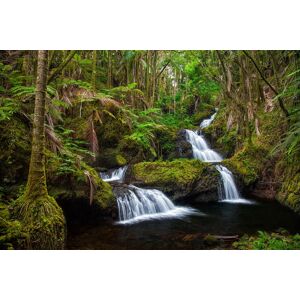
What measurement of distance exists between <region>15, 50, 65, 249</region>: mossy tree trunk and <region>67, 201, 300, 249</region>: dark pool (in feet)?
2.16

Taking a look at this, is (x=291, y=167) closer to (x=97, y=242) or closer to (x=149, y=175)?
(x=149, y=175)

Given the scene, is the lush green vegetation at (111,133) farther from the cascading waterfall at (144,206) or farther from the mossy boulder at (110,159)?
the cascading waterfall at (144,206)

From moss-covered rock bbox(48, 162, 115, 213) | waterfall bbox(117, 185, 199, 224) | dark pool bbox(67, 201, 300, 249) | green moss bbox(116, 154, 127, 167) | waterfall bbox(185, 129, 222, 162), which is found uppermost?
waterfall bbox(185, 129, 222, 162)

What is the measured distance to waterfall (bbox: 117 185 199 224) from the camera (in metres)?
5.91

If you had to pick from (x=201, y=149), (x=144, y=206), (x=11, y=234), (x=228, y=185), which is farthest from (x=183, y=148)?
(x=11, y=234)

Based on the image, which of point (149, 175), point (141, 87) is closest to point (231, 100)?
point (149, 175)

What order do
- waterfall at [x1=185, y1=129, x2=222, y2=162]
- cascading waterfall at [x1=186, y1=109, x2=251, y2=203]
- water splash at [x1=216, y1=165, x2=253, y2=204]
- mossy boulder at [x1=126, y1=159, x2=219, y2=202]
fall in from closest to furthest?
mossy boulder at [x1=126, y1=159, x2=219, y2=202] → water splash at [x1=216, y1=165, x2=253, y2=204] → cascading waterfall at [x1=186, y1=109, x2=251, y2=203] → waterfall at [x1=185, y1=129, x2=222, y2=162]

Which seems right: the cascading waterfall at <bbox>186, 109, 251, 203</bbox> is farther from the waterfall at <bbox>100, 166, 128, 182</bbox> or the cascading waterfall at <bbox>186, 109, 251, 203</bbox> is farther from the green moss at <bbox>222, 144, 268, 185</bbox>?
the waterfall at <bbox>100, 166, 128, 182</bbox>

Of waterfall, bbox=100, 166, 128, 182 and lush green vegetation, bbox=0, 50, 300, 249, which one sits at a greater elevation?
lush green vegetation, bbox=0, 50, 300, 249

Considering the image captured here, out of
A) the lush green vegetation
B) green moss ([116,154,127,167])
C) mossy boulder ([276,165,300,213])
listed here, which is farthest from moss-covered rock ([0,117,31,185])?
mossy boulder ([276,165,300,213])

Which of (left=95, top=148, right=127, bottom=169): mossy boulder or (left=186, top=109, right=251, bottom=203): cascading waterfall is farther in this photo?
(left=95, top=148, right=127, bottom=169): mossy boulder

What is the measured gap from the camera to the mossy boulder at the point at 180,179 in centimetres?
739

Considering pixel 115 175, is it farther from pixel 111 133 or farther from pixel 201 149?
pixel 201 149
